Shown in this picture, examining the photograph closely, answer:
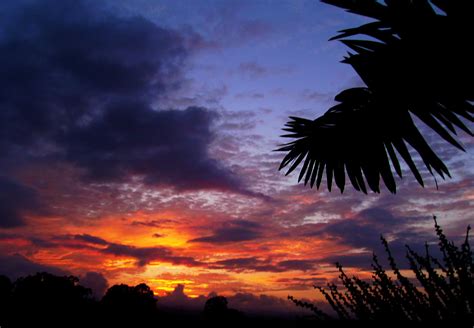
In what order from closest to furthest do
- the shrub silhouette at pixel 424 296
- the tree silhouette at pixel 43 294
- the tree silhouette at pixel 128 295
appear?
the shrub silhouette at pixel 424 296, the tree silhouette at pixel 43 294, the tree silhouette at pixel 128 295

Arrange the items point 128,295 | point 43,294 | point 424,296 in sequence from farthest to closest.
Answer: point 128,295
point 43,294
point 424,296

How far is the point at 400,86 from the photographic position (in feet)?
6.88

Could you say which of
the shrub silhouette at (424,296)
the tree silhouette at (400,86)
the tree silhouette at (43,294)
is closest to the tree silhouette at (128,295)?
the tree silhouette at (43,294)

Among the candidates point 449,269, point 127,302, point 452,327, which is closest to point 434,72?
point 449,269

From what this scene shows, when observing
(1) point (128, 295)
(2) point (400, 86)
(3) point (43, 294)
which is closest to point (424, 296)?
(2) point (400, 86)

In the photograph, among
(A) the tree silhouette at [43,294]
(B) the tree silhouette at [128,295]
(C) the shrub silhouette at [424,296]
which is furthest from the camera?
(B) the tree silhouette at [128,295]

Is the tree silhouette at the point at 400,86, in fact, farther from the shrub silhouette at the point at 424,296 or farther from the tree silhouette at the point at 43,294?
the tree silhouette at the point at 43,294

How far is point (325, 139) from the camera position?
3.54 meters

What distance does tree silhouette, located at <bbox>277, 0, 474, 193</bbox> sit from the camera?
1.66 meters

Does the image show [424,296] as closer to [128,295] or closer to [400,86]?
[400,86]

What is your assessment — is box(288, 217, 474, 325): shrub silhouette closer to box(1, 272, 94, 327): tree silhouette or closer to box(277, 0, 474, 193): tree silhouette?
box(277, 0, 474, 193): tree silhouette

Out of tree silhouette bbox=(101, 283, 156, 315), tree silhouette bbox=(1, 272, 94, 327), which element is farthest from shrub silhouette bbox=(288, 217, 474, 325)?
tree silhouette bbox=(101, 283, 156, 315)

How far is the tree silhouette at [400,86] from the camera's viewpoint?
1655 millimetres

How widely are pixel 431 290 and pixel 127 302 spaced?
29.0m
